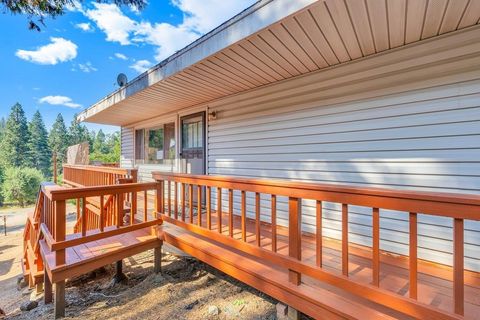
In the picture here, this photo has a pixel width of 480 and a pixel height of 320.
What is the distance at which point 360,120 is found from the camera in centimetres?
286

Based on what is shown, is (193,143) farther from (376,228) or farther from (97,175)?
(376,228)

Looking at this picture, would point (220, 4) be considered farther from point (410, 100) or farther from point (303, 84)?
point (410, 100)

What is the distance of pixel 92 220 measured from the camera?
19.5ft

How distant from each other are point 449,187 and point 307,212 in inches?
62.6

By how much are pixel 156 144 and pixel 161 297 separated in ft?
14.5

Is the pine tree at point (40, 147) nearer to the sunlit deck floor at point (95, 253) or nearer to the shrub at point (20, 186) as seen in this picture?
the shrub at point (20, 186)

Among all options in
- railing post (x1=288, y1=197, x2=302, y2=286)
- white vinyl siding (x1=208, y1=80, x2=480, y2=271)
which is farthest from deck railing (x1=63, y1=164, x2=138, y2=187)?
railing post (x1=288, y1=197, x2=302, y2=286)

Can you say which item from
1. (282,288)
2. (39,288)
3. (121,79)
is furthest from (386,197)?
(121,79)

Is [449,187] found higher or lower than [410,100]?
lower

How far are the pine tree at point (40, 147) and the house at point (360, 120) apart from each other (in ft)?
163

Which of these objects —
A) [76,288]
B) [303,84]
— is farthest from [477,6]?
[76,288]

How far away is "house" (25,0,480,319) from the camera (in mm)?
1683

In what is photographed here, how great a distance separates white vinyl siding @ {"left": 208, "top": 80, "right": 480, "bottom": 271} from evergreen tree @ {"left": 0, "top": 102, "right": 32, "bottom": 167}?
154 feet

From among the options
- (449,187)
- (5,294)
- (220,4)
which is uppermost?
(220,4)
